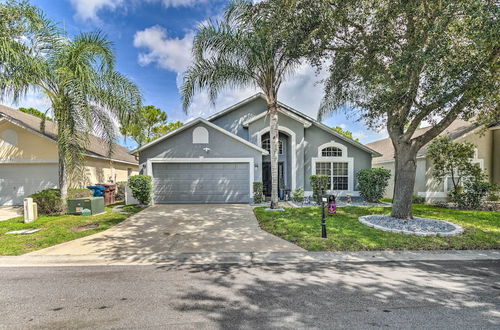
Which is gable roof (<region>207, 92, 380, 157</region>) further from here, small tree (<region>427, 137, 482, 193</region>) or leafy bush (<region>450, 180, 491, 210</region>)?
leafy bush (<region>450, 180, 491, 210</region>)

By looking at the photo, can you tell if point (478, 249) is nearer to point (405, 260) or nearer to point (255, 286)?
point (405, 260)

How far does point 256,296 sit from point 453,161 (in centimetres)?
1440

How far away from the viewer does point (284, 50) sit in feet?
31.6

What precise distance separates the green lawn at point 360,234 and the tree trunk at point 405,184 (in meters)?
1.57

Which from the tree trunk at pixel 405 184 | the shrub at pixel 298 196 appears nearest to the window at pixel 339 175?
the shrub at pixel 298 196

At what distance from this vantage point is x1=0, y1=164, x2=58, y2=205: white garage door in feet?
43.7

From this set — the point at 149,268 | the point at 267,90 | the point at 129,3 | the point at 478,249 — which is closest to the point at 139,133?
the point at 129,3

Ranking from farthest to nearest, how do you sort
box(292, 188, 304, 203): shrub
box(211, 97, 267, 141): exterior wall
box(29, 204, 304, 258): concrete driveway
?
box(211, 97, 267, 141): exterior wall
box(292, 188, 304, 203): shrub
box(29, 204, 304, 258): concrete driveway

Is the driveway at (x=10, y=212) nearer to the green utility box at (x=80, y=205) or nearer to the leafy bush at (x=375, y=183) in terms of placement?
the green utility box at (x=80, y=205)

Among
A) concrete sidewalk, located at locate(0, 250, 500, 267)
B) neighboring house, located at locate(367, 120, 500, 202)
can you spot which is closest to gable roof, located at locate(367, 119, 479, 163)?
neighboring house, located at locate(367, 120, 500, 202)

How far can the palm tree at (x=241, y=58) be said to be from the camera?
9.74 meters

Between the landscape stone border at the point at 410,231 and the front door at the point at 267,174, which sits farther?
the front door at the point at 267,174

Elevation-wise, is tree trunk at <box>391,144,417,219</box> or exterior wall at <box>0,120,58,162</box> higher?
exterior wall at <box>0,120,58,162</box>

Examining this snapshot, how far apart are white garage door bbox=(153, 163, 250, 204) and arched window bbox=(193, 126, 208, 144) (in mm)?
→ 1290
